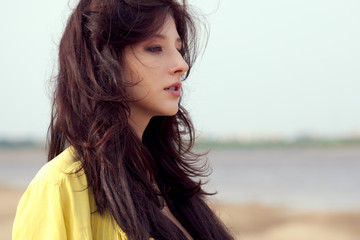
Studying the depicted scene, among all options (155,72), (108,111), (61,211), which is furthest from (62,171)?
(155,72)

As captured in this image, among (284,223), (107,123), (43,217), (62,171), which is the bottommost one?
(43,217)

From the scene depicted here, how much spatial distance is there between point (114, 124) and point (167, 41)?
0.36 metres

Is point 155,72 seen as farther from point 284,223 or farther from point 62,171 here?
point 284,223

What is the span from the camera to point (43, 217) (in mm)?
1468

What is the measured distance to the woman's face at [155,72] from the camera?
1735 millimetres

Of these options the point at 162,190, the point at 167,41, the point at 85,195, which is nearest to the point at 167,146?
the point at 162,190

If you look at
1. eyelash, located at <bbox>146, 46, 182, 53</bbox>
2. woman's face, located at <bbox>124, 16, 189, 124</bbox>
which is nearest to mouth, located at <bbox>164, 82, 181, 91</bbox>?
woman's face, located at <bbox>124, 16, 189, 124</bbox>

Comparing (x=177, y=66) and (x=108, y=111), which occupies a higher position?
(x=177, y=66)

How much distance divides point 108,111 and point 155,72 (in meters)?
0.22

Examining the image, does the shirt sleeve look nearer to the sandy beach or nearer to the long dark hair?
the long dark hair

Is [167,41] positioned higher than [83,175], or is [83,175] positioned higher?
[167,41]

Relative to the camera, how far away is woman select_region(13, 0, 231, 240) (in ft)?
4.90

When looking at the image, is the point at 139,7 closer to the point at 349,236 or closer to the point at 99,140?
the point at 99,140

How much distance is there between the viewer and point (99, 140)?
158 cm
